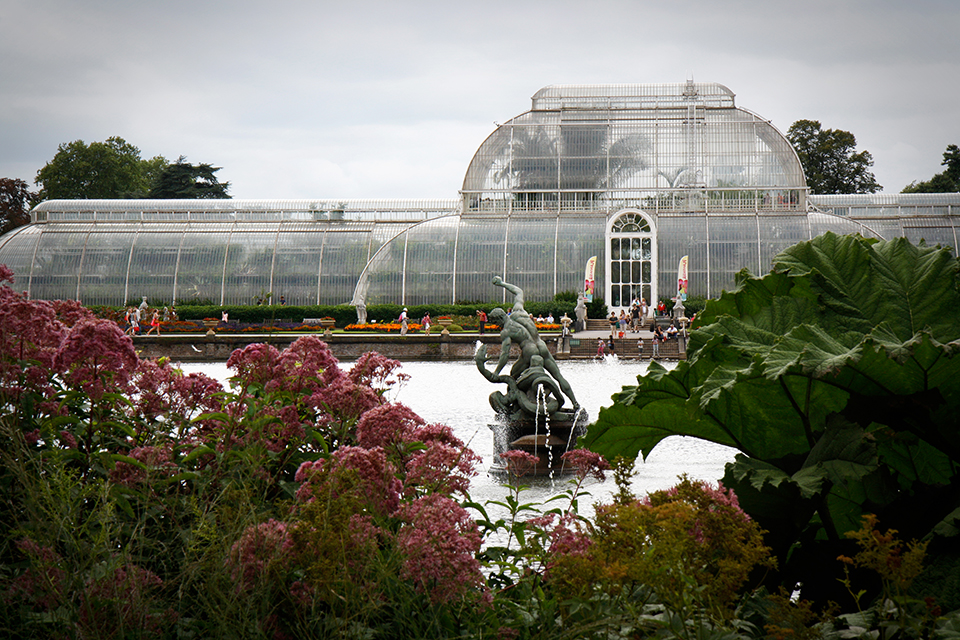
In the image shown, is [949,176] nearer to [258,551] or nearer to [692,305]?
[692,305]

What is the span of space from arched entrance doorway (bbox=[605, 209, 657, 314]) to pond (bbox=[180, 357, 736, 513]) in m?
12.6

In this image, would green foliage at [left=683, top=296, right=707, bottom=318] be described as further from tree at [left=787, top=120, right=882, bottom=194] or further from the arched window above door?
tree at [left=787, top=120, right=882, bottom=194]

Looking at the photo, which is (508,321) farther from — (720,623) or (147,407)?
(720,623)

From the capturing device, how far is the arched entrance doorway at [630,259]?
37219 millimetres

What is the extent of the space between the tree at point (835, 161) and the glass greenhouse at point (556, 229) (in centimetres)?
1545

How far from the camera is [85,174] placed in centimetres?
6053

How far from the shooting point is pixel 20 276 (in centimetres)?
4091

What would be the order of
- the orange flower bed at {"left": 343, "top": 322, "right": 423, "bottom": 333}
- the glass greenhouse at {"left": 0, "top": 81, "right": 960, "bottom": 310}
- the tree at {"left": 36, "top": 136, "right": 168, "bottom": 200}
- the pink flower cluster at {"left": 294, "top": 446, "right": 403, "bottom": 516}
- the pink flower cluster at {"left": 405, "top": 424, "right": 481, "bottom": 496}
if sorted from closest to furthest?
the pink flower cluster at {"left": 294, "top": 446, "right": 403, "bottom": 516} < the pink flower cluster at {"left": 405, "top": 424, "right": 481, "bottom": 496} < the orange flower bed at {"left": 343, "top": 322, "right": 423, "bottom": 333} < the glass greenhouse at {"left": 0, "top": 81, "right": 960, "bottom": 310} < the tree at {"left": 36, "top": 136, "right": 168, "bottom": 200}

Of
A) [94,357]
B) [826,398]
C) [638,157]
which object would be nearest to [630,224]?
[638,157]

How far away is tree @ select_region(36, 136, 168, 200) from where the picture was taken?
198ft

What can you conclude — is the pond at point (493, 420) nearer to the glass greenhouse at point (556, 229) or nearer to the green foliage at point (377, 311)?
the green foliage at point (377, 311)

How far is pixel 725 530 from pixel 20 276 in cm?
4548

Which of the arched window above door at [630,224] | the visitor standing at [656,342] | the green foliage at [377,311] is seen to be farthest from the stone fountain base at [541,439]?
the arched window above door at [630,224]

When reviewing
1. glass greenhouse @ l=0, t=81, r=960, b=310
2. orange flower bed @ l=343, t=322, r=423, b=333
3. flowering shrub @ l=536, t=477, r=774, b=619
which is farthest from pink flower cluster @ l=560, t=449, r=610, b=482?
glass greenhouse @ l=0, t=81, r=960, b=310
